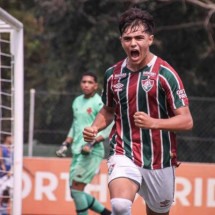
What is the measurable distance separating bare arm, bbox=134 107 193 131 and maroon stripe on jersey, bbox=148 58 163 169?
0.59ft

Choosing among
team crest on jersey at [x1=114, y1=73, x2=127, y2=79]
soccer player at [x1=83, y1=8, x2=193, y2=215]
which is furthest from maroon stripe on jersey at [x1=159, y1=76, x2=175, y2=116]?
team crest on jersey at [x1=114, y1=73, x2=127, y2=79]

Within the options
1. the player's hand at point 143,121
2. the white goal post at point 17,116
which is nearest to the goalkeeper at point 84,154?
the white goal post at point 17,116

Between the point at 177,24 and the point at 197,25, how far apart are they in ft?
2.13

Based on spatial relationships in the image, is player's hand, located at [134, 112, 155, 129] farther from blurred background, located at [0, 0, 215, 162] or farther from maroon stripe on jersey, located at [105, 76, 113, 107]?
blurred background, located at [0, 0, 215, 162]

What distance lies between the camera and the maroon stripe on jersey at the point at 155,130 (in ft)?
22.5

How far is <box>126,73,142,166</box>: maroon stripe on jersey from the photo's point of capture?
22.7 feet

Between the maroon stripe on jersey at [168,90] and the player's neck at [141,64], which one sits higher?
the player's neck at [141,64]

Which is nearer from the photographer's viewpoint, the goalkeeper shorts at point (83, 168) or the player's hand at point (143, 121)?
the player's hand at point (143, 121)

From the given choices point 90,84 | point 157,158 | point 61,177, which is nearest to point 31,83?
point 61,177

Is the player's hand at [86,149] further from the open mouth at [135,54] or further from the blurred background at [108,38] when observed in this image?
the blurred background at [108,38]

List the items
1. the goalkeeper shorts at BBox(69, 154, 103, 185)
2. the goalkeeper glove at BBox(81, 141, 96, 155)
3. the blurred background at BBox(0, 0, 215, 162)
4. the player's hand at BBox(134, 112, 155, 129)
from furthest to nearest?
the blurred background at BBox(0, 0, 215, 162) < the goalkeeper shorts at BBox(69, 154, 103, 185) < the goalkeeper glove at BBox(81, 141, 96, 155) < the player's hand at BBox(134, 112, 155, 129)

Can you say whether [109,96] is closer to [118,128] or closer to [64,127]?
[118,128]

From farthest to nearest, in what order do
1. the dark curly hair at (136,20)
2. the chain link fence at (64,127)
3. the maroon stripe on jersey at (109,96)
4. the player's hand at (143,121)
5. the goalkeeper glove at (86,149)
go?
the chain link fence at (64,127), the goalkeeper glove at (86,149), the maroon stripe on jersey at (109,96), the dark curly hair at (136,20), the player's hand at (143,121)

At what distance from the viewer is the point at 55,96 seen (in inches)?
599
